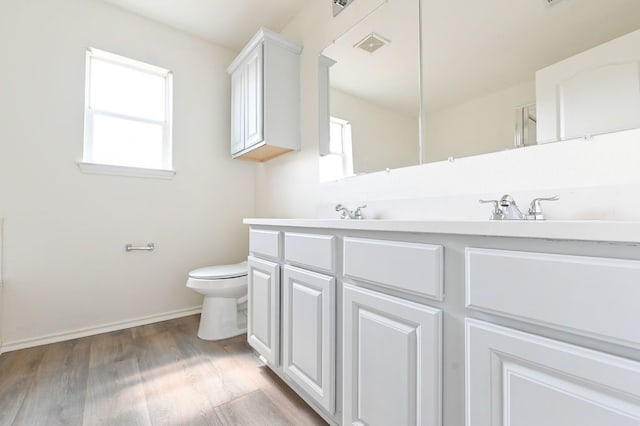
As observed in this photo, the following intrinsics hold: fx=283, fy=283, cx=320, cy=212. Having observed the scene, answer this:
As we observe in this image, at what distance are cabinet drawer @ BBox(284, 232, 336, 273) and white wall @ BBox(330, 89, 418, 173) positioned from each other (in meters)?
0.65

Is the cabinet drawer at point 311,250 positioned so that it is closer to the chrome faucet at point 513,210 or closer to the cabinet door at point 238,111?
the chrome faucet at point 513,210

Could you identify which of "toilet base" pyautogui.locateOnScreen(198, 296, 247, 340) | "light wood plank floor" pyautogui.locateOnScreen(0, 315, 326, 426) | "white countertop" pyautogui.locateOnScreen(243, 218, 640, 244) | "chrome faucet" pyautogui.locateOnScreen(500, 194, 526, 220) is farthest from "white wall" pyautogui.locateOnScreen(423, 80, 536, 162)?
"toilet base" pyautogui.locateOnScreen(198, 296, 247, 340)

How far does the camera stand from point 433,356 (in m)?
0.71

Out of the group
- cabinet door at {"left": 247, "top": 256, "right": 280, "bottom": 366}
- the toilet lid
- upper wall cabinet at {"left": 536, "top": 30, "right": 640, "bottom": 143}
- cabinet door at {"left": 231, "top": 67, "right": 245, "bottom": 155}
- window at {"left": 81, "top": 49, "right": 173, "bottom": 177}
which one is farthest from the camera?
cabinet door at {"left": 231, "top": 67, "right": 245, "bottom": 155}

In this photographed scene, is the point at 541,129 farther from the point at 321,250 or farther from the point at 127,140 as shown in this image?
the point at 127,140

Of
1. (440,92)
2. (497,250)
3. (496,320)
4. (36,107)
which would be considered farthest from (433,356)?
(36,107)

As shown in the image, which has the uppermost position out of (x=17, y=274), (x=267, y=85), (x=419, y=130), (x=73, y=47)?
(x=73, y=47)

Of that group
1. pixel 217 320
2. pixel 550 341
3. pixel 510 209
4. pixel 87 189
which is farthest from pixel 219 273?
pixel 550 341

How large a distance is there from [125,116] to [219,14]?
1.10 metres

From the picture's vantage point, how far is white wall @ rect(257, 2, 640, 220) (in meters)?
0.87

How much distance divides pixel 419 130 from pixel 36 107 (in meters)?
2.47

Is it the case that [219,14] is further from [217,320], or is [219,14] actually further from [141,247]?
[217,320]

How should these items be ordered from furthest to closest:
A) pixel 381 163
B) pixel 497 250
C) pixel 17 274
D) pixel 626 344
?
pixel 17 274 → pixel 381 163 → pixel 497 250 → pixel 626 344

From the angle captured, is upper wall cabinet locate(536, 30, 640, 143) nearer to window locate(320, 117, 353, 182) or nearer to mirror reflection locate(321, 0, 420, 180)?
mirror reflection locate(321, 0, 420, 180)
